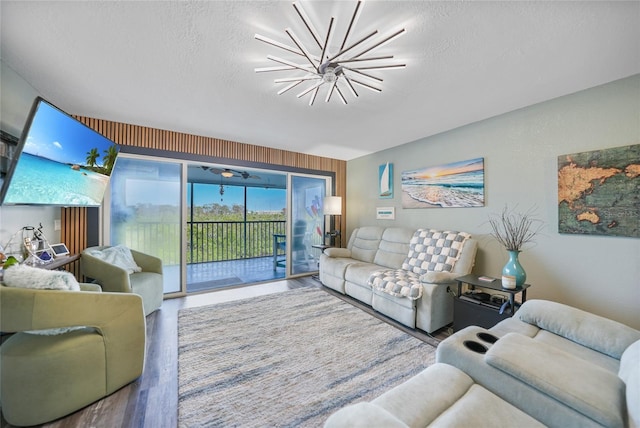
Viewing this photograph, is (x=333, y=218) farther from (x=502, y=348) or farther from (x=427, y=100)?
(x=502, y=348)

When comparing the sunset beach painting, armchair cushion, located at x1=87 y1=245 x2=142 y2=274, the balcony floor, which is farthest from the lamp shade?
armchair cushion, located at x1=87 y1=245 x2=142 y2=274

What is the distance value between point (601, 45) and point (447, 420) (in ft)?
8.35

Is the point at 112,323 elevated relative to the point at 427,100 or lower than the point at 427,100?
lower

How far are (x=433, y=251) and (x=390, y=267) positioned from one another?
27.2 inches

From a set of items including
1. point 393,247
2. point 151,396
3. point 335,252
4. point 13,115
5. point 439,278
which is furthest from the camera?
point 335,252

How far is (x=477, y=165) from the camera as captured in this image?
2922 mm

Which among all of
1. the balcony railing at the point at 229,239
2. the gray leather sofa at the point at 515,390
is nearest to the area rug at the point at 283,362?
the gray leather sofa at the point at 515,390

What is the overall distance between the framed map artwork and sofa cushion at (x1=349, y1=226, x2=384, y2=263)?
2.21 m

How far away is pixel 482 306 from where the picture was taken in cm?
220

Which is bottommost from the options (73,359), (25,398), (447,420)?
(25,398)

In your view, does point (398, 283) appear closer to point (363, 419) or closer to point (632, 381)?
point (632, 381)

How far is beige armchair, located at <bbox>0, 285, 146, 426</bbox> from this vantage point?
1319 mm

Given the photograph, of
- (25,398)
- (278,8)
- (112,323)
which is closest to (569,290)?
(278,8)

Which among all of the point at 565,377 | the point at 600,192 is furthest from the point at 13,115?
the point at 600,192
